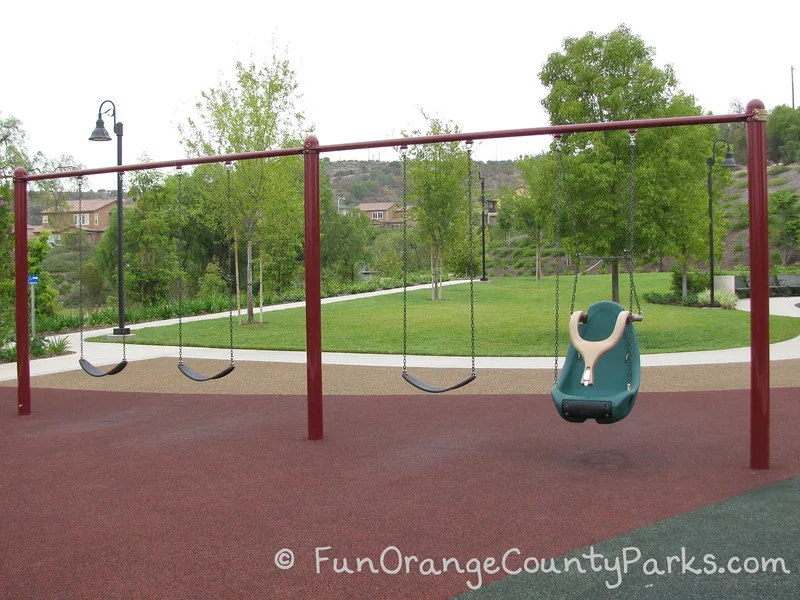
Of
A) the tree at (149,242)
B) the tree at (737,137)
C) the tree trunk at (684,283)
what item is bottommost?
the tree trunk at (684,283)

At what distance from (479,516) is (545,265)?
144 ft

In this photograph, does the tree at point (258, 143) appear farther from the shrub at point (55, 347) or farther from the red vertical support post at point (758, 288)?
the red vertical support post at point (758, 288)

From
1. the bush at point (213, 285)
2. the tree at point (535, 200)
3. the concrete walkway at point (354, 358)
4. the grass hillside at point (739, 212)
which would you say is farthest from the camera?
the grass hillside at point (739, 212)

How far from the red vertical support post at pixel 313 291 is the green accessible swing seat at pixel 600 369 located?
237 centimetres

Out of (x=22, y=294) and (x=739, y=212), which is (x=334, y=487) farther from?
(x=739, y=212)

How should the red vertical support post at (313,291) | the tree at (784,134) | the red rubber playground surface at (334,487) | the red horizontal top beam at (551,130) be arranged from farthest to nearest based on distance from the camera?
the tree at (784,134), the red vertical support post at (313,291), the red horizontal top beam at (551,130), the red rubber playground surface at (334,487)

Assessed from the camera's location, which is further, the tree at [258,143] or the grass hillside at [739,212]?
the grass hillside at [739,212]

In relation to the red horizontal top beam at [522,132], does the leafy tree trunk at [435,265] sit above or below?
below

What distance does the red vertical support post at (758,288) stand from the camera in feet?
20.2

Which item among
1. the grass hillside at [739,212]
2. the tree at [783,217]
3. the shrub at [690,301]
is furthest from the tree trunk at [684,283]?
the tree at [783,217]

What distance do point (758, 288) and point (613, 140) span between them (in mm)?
8276

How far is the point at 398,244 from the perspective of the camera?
4659 centimetres

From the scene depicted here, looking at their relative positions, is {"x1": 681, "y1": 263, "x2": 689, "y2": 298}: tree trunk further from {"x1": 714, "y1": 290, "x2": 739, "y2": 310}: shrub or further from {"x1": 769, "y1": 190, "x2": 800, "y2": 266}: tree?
{"x1": 769, "y1": 190, "x2": 800, "y2": 266}: tree

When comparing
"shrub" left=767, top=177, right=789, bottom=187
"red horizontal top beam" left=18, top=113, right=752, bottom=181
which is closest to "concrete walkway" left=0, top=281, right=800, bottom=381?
"red horizontal top beam" left=18, top=113, right=752, bottom=181
